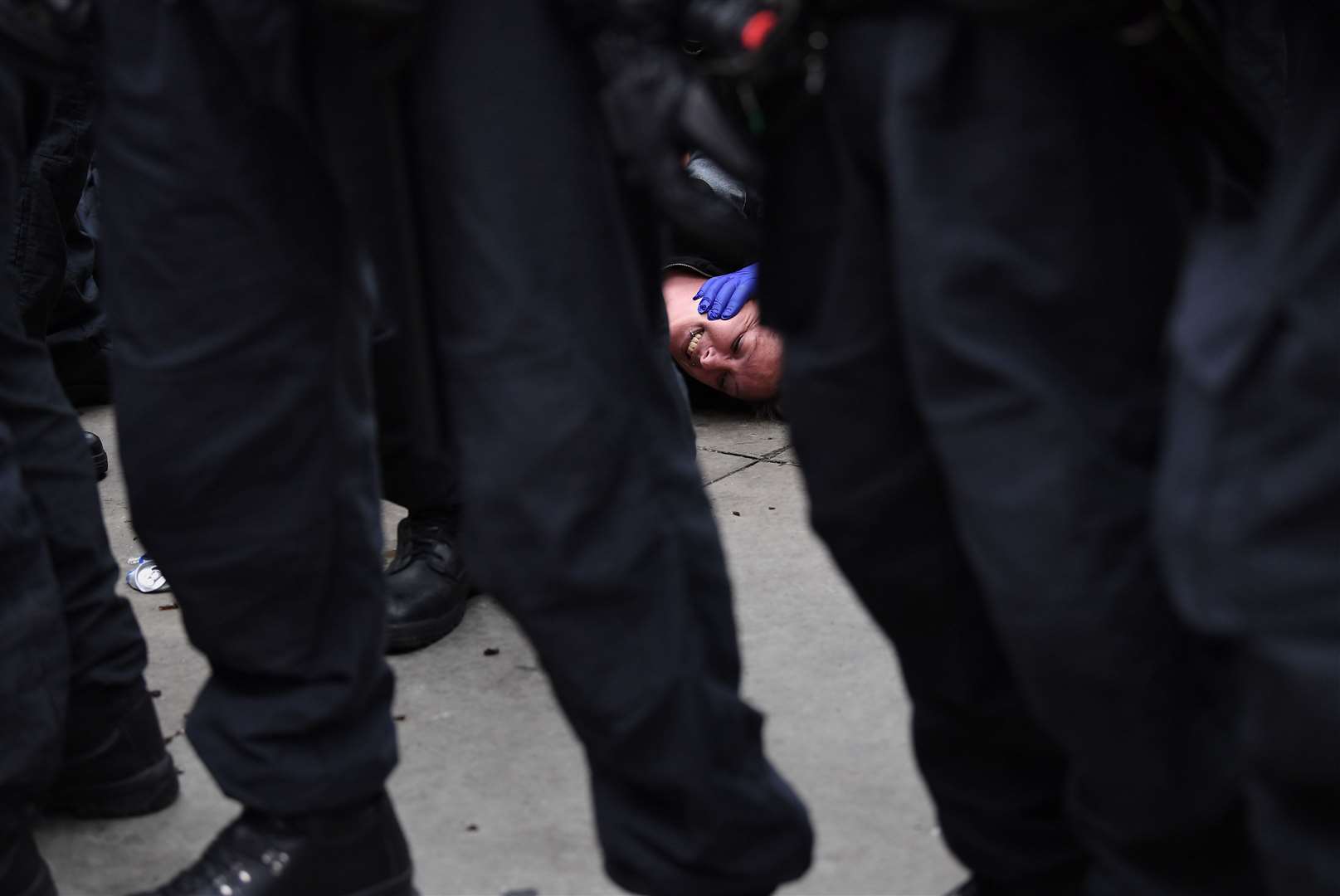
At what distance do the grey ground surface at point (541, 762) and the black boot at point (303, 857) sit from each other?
141 millimetres

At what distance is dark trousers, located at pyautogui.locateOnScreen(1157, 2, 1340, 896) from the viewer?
2.98 ft

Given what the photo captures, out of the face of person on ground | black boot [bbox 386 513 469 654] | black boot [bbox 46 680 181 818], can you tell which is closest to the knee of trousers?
black boot [bbox 46 680 181 818]

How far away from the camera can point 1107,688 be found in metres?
1.07

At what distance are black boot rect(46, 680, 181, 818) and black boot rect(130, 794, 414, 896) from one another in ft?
1.07

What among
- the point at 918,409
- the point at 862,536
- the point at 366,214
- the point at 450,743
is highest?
the point at 366,214

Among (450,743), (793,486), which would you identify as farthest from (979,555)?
(793,486)

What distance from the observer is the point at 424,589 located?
246cm

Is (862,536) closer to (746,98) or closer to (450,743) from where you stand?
(746,98)

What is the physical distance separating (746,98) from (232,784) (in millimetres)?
918

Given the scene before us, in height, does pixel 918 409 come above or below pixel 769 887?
above

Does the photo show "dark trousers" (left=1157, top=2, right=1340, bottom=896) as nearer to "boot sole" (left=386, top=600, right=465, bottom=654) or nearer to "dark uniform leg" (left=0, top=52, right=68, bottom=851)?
"dark uniform leg" (left=0, top=52, right=68, bottom=851)

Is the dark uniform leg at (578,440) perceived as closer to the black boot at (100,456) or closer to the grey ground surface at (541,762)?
the grey ground surface at (541,762)

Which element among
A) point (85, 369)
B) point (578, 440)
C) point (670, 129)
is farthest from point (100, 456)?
point (670, 129)

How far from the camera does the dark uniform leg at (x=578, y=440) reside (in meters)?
1.27
